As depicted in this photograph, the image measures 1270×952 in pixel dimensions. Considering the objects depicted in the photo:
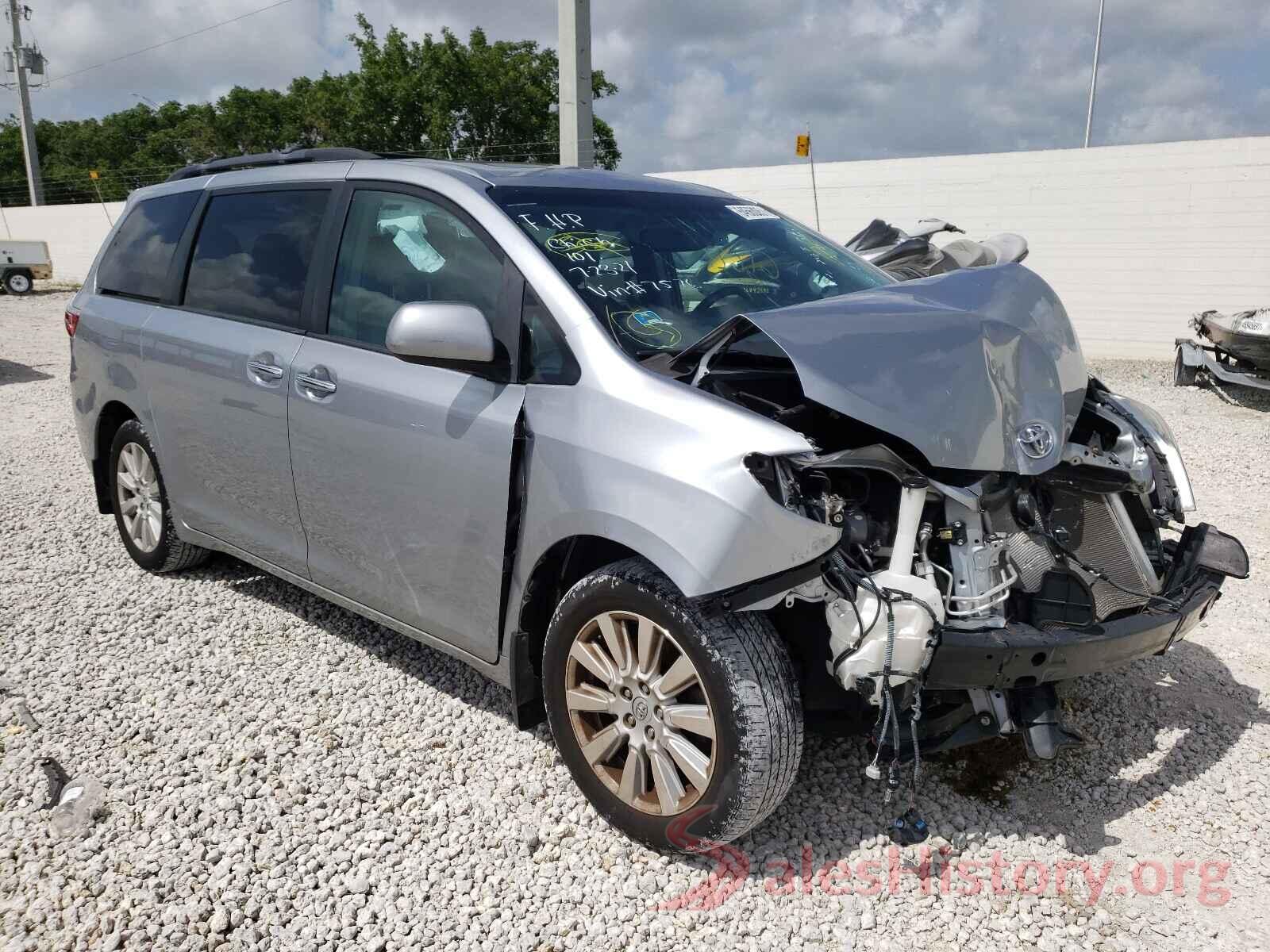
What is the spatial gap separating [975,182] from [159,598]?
43.1 ft

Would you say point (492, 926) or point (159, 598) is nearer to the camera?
point (492, 926)

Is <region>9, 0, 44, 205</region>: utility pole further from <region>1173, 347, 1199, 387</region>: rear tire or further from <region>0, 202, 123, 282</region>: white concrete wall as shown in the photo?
<region>1173, 347, 1199, 387</region>: rear tire

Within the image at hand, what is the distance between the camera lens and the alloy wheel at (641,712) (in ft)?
8.39

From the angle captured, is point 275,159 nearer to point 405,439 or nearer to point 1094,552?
point 405,439

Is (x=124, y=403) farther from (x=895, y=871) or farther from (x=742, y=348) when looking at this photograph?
(x=895, y=871)

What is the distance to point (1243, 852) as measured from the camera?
2.78 meters

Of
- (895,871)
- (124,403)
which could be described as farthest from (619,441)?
(124,403)

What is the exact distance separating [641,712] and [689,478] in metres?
0.73

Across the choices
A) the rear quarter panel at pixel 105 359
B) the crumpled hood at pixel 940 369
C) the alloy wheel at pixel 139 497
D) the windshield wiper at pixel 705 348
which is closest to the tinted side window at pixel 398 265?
the windshield wiper at pixel 705 348

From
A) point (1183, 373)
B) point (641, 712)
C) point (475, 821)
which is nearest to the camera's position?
point (641, 712)

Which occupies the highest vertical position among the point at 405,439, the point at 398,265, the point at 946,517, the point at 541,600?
the point at 398,265

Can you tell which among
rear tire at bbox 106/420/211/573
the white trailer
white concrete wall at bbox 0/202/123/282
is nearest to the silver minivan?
rear tire at bbox 106/420/211/573

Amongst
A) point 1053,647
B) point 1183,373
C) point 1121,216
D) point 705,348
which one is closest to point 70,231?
point 1121,216

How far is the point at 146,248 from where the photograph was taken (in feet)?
15.0
